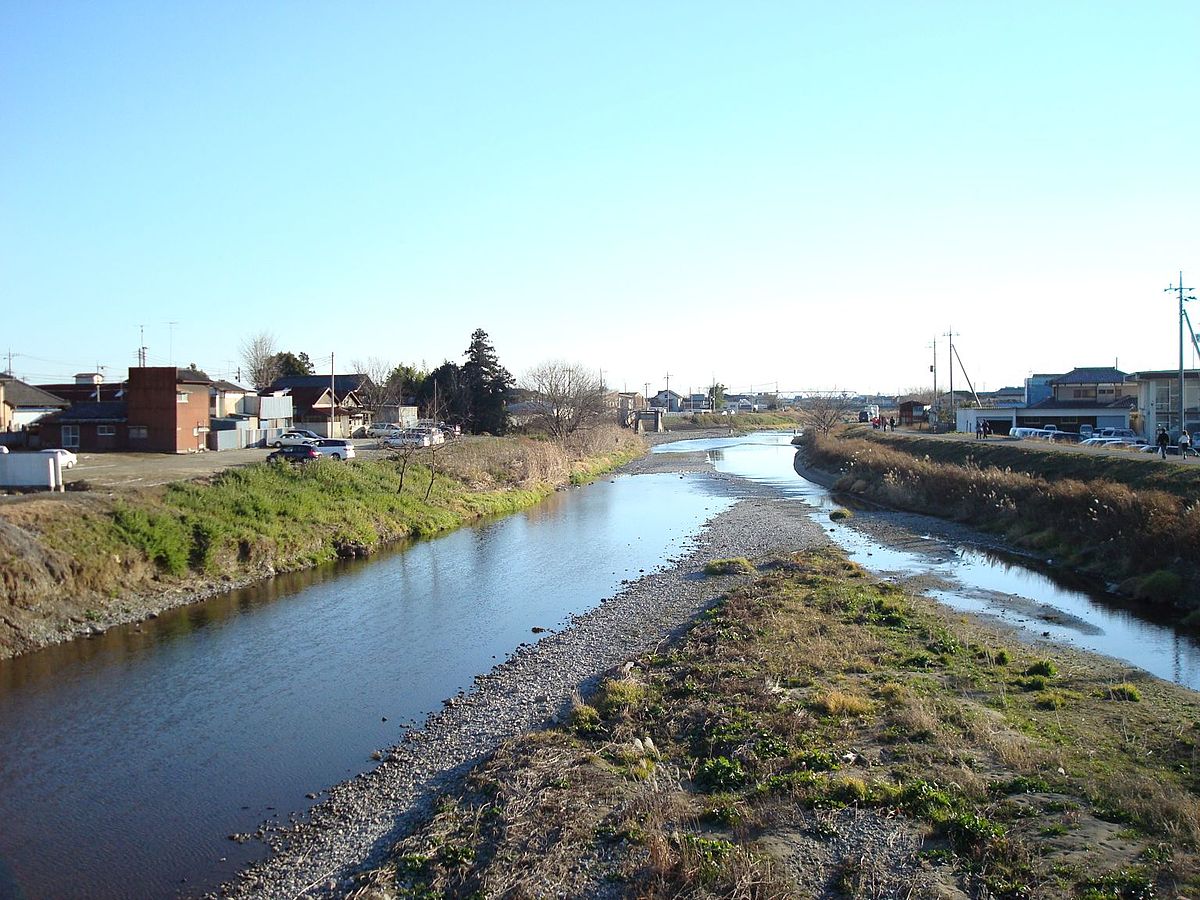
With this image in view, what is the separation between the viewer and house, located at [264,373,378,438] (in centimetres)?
6438

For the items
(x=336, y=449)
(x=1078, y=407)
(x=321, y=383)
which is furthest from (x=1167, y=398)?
(x=321, y=383)

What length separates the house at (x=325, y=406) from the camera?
64375 millimetres

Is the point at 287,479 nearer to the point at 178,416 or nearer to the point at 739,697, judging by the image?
the point at 178,416

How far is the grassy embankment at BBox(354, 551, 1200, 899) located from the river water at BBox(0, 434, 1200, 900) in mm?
2641

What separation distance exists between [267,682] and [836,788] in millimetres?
10025

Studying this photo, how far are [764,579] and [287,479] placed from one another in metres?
18.0

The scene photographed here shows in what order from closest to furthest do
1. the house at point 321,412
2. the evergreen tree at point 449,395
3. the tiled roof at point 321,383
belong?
1. the house at point 321,412
2. the tiled roof at point 321,383
3. the evergreen tree at point 449,395

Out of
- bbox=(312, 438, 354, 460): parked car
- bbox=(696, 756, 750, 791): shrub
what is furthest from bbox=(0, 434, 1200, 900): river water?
bbox=(312, 438, 354, 460): parked car

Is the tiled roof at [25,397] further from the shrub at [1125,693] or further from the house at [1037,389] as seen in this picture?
the house at [1037,389]

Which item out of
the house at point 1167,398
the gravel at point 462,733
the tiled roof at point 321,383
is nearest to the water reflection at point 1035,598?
the gravel at point 462,733

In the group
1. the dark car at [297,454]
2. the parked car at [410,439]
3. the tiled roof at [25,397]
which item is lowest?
the dark car at [297,454]

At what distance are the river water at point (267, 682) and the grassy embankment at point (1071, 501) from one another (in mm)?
1654

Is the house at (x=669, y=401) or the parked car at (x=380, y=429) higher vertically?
the house at (x=669, y=401)

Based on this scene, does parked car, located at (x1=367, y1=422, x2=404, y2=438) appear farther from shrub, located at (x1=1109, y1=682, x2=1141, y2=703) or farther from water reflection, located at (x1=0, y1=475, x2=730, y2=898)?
shrub, located at (x1=1109, y1=682, x2=1141, y2=703)
